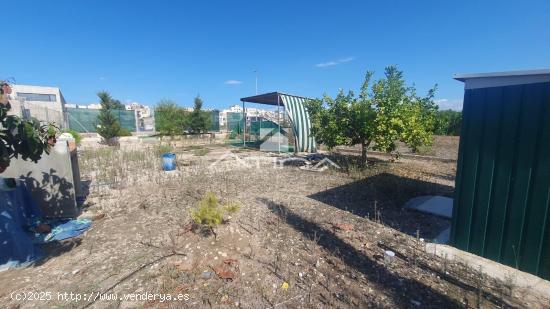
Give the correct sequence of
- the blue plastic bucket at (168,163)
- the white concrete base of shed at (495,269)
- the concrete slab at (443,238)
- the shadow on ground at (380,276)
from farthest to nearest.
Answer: the blue plastic bucket at (168,163)
the concrete slab at (443,238)
the white concrete base of shed at (495,269)
the shadow on ground at (380,276)

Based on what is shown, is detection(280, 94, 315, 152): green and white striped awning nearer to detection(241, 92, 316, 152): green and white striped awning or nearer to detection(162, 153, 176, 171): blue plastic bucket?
detection(241, 92, 316, 152): green and white striped awning

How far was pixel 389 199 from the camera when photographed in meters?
5.15

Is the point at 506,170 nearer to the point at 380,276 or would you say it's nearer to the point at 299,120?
the point at 380,276

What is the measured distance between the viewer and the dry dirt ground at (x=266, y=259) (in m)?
2.33

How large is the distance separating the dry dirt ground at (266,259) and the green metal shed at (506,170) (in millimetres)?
469

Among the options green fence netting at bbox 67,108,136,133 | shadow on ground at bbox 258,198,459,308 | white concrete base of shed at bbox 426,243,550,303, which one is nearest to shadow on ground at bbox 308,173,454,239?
white concrete base of shed at bbox 426,243,550,303

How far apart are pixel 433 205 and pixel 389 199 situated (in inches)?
30.7

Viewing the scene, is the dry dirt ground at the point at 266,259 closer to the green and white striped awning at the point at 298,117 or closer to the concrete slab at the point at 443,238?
the concrete slab at the point at 443,238

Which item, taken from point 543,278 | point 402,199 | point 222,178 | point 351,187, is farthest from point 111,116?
point 543,278

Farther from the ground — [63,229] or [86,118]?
[86,118]

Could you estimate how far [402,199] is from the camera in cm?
517

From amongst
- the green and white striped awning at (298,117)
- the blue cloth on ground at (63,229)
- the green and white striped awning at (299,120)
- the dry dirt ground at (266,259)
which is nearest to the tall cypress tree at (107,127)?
the green and white striped awning at (298,117)

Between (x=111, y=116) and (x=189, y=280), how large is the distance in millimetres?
19207

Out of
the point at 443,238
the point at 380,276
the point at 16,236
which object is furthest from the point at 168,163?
the point at 443,238
